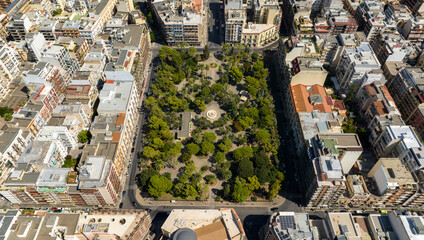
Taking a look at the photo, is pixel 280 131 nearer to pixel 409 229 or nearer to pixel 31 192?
pixel 409 229

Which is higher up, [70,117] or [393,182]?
[393,182]

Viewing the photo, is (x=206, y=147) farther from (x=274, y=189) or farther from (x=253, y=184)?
(x=274, y=189)

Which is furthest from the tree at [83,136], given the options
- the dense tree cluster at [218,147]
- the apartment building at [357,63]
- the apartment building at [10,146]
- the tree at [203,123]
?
the apartment building at [357,63]

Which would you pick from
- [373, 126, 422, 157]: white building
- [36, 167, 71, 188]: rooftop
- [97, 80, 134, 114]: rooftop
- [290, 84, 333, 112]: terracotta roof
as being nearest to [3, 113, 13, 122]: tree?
[97, 80, 134, 114]: rooftop

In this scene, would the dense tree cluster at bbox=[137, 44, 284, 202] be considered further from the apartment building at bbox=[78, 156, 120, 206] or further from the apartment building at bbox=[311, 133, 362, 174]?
the apartment building at bbox=[311, 133, 362, 174]

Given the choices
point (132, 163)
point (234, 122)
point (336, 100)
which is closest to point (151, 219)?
point (132, 163)

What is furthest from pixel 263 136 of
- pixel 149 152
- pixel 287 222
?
pixel 149 152
